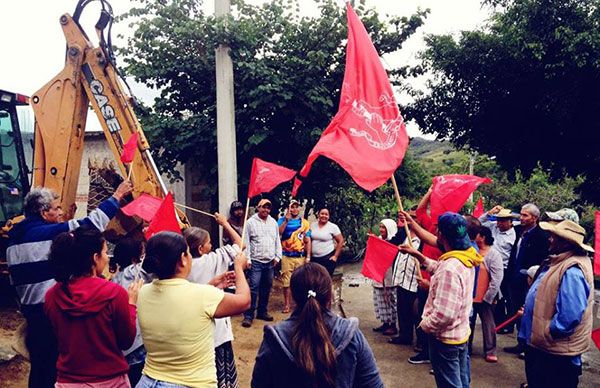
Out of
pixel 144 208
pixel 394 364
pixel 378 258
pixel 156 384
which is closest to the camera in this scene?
pixel 156 384

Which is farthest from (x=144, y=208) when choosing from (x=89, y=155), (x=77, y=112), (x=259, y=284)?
(x=89, y=155)

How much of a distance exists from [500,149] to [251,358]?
7.97 m

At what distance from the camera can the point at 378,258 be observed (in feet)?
18.2

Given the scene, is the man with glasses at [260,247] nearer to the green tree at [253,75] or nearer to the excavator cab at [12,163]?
the green tree at [253,75]

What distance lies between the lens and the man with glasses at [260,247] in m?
7.36

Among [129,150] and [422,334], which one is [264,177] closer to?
[129,150]

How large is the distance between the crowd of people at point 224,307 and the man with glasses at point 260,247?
2305 millimetres

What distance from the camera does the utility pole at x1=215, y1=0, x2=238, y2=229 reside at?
743 centimetres

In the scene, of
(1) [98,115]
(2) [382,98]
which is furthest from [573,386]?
(1) [98,115]

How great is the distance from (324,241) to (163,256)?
5706mm

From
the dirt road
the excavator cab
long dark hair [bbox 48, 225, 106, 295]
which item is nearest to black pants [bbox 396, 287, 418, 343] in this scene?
the dirt road

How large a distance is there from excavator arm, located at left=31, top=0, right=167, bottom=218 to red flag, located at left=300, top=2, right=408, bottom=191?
2.16 metres

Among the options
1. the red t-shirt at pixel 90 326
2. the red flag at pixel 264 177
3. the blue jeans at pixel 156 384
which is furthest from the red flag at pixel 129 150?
the blue jeans at pixel 156 384

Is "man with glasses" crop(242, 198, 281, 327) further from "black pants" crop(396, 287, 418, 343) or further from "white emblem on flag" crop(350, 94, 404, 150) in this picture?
"white emblem on flag" crop(350, 94, 404, 150)
